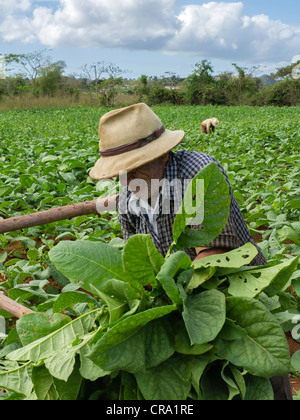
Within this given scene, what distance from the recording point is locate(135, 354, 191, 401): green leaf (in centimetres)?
85

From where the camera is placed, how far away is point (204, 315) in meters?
0.89

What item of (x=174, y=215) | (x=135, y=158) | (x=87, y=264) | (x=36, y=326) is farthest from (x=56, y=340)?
(x=174, y=215)

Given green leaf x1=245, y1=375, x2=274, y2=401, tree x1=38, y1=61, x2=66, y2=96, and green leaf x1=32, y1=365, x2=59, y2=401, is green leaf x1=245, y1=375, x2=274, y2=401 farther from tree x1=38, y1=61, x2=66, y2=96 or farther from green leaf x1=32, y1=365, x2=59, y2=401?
tree x1=38, y1=61, x2=66, y2=96

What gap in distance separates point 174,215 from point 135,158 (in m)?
0.40


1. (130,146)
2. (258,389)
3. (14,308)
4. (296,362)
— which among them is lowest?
(296,362)

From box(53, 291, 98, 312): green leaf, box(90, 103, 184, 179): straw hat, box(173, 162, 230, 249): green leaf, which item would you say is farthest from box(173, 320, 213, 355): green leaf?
box(90, 103, 184, 179): straw hat

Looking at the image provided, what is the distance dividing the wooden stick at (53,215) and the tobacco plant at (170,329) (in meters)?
1.21

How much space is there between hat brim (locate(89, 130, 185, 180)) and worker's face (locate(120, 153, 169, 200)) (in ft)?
0.21

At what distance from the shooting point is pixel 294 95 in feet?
117

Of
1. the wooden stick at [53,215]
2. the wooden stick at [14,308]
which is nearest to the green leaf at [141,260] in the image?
the wooden stick at [14,308]

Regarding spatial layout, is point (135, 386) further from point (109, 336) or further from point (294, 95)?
point (294, 95)

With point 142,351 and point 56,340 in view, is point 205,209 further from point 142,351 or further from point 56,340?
point 56,340

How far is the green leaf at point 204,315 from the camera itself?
→ 827 mm

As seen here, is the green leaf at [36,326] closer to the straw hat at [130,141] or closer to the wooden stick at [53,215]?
the straw hat at [130,141]
